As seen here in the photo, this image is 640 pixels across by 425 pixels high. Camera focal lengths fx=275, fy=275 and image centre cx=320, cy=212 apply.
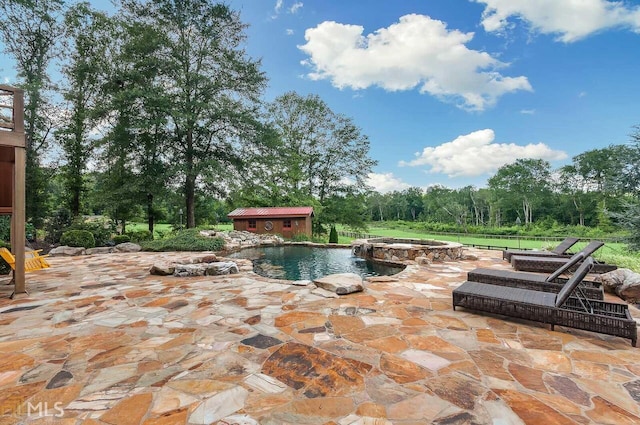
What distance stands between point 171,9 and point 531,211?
4611cm

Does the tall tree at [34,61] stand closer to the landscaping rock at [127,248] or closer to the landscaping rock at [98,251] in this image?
the landscaping rock at [98,251]

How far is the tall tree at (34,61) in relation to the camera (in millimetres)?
14164

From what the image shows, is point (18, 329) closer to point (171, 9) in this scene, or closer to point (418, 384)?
point (418, 384)

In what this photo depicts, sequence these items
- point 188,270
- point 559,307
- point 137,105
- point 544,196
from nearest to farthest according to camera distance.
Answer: point 559,307
point 188,270
point 137,105
point 544,196

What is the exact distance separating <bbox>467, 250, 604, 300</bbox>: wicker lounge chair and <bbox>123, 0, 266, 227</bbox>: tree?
1445 centimetres

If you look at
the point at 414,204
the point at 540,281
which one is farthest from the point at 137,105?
the point at 414,204

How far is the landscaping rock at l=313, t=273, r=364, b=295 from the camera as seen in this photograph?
15.7 feet

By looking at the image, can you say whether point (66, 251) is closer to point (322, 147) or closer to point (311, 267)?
point (311, 267)

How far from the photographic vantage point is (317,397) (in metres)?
2.02

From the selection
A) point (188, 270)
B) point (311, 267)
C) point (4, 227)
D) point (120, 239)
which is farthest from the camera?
point (120, 239)

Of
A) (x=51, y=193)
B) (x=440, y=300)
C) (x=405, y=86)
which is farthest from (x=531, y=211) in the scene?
(x=51, y=193)

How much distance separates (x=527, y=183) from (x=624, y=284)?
4209 cm

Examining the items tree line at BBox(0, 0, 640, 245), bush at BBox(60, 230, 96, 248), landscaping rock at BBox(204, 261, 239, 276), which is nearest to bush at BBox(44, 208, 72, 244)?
tree line at BBox(0, 0, 640, 245)

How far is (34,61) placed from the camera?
587 inches
